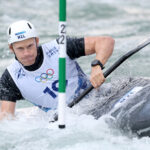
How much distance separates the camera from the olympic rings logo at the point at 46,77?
364 cm

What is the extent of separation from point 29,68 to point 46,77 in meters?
0.14

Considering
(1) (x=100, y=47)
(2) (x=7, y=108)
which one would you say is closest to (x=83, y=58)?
(2) (x=7, y=108)

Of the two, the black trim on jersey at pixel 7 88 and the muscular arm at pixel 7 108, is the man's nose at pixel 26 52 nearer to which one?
the black trim on jersey at pixel 7 88

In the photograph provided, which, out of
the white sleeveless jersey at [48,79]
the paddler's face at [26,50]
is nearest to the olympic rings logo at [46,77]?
the white sleeveless jersey at [48,79]

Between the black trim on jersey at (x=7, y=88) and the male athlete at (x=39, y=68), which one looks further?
the black trim on jersey at (x=7, y=88)

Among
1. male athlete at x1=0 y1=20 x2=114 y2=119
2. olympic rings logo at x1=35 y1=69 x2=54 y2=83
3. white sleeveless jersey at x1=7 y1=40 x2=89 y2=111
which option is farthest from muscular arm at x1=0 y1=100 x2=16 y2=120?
olympic rings logo at x1=35 y1=69 x2=54 y2=83

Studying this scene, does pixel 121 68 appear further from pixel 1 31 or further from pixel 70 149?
pixel 1 31

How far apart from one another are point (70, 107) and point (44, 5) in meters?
8.41

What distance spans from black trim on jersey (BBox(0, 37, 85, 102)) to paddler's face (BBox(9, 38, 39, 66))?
104 millimetres

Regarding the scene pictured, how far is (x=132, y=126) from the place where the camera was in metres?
3.02

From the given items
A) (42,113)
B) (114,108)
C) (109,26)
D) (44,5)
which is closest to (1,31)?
(109,26)

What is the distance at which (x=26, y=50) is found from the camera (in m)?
3.44

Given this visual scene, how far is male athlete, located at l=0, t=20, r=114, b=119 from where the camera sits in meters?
3.48

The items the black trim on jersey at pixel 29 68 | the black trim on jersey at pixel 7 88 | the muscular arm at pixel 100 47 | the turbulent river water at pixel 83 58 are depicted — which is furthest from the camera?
the black trim on jersey at pixel 7 88
